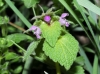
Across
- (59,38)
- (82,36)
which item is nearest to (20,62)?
(59,38)

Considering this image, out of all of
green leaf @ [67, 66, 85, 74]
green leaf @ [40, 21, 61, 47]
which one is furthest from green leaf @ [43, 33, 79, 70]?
green leaf @ [67, 66, 85, 74]

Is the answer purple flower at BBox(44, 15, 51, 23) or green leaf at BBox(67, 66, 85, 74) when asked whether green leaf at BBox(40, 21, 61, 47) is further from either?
green leaf at BBox(67, 66, 85, 74)

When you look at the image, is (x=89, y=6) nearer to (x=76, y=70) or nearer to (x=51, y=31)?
(x=51, y=31)

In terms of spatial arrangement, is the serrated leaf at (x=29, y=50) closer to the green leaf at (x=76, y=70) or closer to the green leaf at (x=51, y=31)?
the green leaf at (x=51, y=31)

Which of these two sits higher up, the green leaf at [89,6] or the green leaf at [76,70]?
the green leaf at [89,6]

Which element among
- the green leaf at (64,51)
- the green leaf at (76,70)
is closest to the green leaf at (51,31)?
the green leaf at (64,51)

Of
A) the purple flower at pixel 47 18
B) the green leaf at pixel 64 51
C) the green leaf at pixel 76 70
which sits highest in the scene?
the purple flower at pixel 47 18
